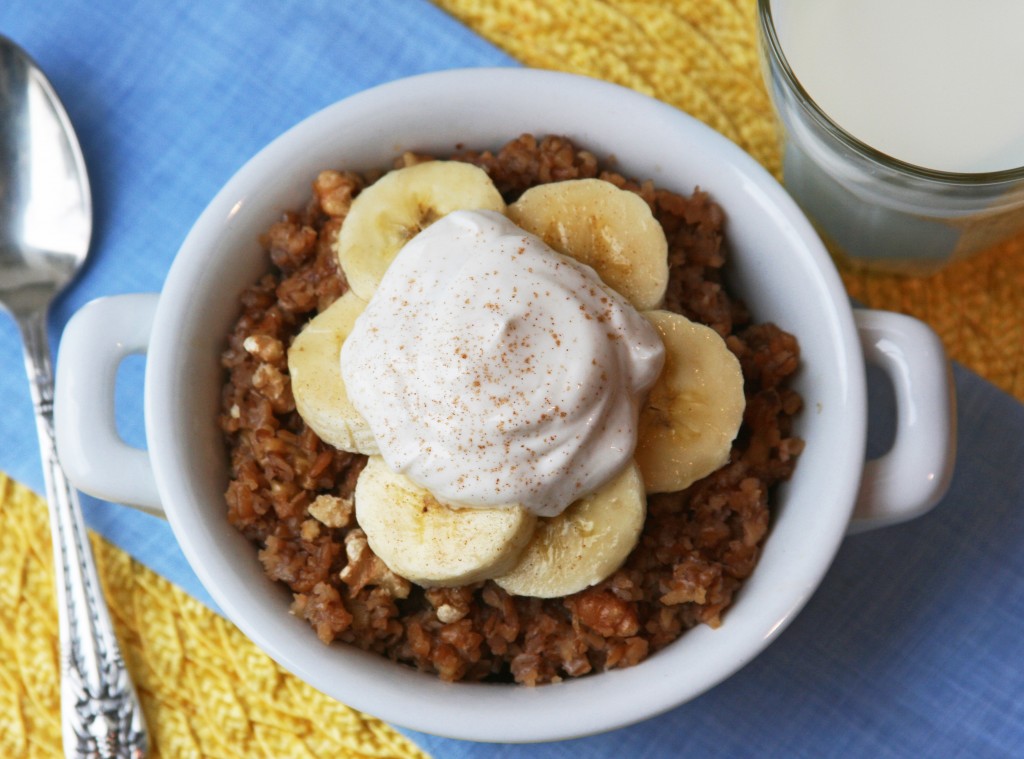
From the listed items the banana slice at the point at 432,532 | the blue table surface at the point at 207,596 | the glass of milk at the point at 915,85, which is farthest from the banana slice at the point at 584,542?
the glass of milk at the point at 915,85

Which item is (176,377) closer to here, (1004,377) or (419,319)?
(419,319)

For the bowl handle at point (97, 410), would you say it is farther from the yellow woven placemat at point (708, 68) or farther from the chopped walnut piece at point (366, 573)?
the yellow woven placemat at point (708, 68)

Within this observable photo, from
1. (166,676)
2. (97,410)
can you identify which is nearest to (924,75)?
(97,410)

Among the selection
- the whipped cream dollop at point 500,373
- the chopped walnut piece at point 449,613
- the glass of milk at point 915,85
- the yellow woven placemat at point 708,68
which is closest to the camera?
the whipped cream dollop at point 500,373

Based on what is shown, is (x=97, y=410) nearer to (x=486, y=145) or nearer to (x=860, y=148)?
(x=486, y=145)

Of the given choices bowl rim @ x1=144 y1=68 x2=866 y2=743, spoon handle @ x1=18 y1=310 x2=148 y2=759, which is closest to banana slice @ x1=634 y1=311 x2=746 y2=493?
bowl rim @ x1=144 y1=68 x2=866 y2=743

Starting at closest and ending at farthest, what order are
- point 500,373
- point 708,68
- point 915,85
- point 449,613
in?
point 500,373
point 449,613
point 915,85
point 708,68

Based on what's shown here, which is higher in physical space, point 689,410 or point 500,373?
point 500,373

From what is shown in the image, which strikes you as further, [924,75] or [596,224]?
[924,75]
